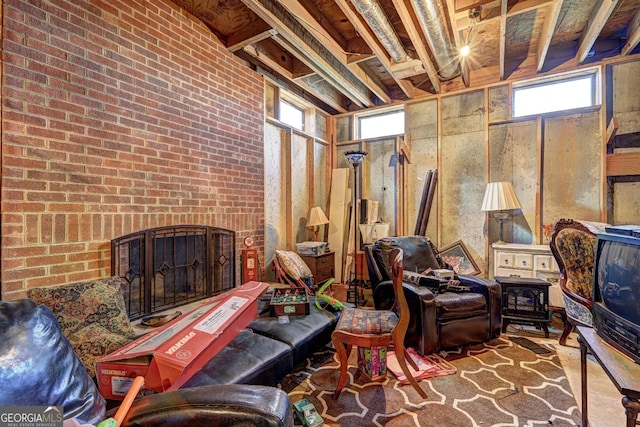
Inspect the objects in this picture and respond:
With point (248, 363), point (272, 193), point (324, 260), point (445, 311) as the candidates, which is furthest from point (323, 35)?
point (248, 363)

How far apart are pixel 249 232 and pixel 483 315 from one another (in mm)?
2455

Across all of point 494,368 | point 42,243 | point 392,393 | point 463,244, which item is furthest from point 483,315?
point 42,243

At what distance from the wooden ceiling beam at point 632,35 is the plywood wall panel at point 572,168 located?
650mm

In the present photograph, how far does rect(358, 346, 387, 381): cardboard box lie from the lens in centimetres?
202

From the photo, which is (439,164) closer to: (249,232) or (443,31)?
(443,31)

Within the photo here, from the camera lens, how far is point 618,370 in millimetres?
1126

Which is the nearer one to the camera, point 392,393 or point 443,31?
point 392,393

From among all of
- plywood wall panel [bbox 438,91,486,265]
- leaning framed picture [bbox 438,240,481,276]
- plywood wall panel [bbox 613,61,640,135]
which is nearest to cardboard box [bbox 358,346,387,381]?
leaning framed picture [bbox 438,240,481,276]

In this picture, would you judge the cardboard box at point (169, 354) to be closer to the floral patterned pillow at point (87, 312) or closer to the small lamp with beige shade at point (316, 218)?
the floral patterned pillow at point (87, 312)

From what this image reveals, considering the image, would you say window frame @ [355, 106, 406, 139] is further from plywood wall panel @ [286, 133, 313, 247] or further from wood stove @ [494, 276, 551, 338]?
wood stove @ [494, 276, 551, 338]

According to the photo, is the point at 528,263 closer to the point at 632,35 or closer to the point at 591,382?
the point at 591,382

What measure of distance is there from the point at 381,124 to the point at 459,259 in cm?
241

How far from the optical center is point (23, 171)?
169cm

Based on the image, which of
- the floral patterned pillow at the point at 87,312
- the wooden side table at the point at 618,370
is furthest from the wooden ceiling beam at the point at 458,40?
the floral patterned pillow at the point at 87,312
